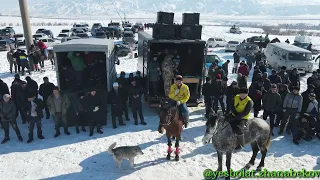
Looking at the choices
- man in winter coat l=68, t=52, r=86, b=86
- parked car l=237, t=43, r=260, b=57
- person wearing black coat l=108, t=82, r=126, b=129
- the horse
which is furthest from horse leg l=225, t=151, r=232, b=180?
parked car l=237, t=43, r=260, b=57

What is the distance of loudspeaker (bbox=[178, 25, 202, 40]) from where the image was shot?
35.7ft

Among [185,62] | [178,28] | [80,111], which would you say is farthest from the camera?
[185,62]

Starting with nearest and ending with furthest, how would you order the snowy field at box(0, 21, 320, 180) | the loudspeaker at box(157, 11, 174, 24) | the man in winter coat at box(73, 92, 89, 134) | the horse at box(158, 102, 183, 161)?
1. the horse at box(158, 102, 183, 161)
2. the snowy field at box(0, 21, 320, 180)
3. the man in winter coat at box(73, 92, 89, 134)
4. the loudspeaker at box(157, 11, 174, 24)

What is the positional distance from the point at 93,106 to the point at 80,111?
637 mm

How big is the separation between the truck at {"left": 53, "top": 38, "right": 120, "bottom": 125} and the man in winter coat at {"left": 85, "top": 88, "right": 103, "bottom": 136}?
28 centimetres

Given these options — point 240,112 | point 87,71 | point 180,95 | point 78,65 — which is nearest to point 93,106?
point 78,65

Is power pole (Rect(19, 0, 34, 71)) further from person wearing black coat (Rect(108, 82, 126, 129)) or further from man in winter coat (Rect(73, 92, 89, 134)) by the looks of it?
person wearing black coat (Rect(108, 82, 126, 129))

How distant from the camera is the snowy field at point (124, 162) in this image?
7.41 meters

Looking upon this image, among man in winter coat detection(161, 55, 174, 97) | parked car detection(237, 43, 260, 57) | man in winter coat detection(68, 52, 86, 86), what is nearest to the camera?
man in winter coat detection(161, 55, 174, 97)

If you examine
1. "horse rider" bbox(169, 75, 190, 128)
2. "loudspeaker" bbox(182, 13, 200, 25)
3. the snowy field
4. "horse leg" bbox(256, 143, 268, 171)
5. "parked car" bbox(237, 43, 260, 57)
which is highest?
"loudspeaker" bbox(182, 13, 200, 25)

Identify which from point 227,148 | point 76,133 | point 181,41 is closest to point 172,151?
point 227,148

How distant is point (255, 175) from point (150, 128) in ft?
13.9

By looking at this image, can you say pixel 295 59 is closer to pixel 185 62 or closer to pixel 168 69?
pixel 185 62

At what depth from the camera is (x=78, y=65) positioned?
1155 cm
